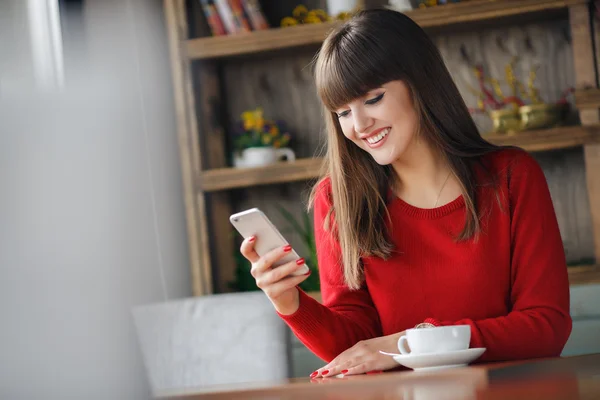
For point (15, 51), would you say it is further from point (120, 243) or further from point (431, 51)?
point (431, 51)

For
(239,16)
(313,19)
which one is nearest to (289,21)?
(313,19)

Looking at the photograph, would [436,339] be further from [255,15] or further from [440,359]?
[255,15]

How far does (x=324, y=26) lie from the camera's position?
2.89 meters

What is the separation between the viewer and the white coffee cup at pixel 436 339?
1.08 m

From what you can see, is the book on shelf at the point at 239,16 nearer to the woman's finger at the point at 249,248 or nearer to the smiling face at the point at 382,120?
the smiling face at the point at 382,120

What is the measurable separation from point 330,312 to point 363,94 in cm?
44

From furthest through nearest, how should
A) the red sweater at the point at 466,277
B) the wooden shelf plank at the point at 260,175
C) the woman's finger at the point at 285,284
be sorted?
the wooden shelf plank at the point at 260,175 → the red sweater at the point at 466,277 → the woman's finger at the point at 285,284

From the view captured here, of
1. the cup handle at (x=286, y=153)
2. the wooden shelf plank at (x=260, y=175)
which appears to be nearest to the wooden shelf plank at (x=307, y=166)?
the wooden shelf plank at (x=260, y=175)

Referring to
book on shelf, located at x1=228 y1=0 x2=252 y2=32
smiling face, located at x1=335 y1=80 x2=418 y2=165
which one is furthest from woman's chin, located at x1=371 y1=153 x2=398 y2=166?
book on shelf, located at x1=228 y1=0 x2=252 y2=32

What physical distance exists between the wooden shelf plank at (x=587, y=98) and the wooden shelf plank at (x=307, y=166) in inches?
2.9

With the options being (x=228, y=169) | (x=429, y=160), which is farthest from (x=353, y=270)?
(x=228, y=169)

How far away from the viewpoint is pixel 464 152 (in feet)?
5.37

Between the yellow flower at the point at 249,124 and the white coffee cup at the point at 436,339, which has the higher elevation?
the yellow flower at the point at 249,124

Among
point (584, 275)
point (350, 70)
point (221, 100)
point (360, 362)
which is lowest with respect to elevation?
point (584, 275)
